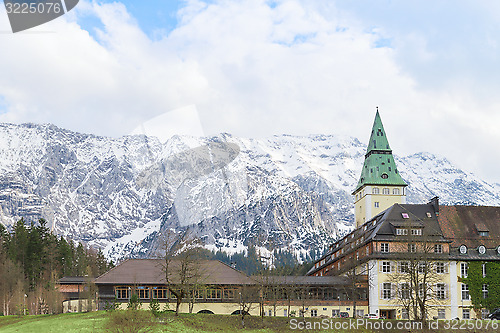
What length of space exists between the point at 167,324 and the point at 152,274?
3462 cm

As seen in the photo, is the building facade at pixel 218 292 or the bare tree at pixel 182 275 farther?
the building facade at pixel 218 292

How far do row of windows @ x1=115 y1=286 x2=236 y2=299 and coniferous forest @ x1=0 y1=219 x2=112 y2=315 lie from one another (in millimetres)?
9257

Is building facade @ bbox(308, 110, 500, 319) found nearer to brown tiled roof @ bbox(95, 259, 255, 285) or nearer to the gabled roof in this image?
the gabled roof

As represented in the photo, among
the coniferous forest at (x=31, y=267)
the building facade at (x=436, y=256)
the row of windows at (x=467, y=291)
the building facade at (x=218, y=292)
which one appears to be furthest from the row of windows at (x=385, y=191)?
the coniferous forest at (x=31, y=267)

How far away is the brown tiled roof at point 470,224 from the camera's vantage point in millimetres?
105688

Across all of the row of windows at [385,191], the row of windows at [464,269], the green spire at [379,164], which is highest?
the green spire at [379,164]

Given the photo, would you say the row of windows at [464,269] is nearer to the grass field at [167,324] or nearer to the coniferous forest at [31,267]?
the grass field at [167,324]

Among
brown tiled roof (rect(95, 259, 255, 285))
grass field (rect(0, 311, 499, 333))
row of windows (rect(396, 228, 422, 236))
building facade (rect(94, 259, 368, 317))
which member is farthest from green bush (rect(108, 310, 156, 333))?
row of windows (rect(396, 228, 422, 236))

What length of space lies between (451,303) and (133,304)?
5259 cm

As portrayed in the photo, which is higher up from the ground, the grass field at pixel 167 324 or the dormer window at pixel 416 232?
the dormer window at pixel 416 232

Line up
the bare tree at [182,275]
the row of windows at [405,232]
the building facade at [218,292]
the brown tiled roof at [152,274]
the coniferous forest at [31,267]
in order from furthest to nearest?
the coniferous forest at [31,267] → the row of windows at [405,232] → the brown tiled roof at [152,274] → the building facade at [218,292] → the bare tree at [182,275]

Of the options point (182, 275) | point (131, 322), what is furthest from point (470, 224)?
point (131, 322)

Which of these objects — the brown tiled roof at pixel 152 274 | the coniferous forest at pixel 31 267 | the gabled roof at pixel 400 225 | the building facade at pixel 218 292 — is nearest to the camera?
the building facade at pixel 218 292

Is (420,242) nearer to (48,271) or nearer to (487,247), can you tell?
(487,247)
